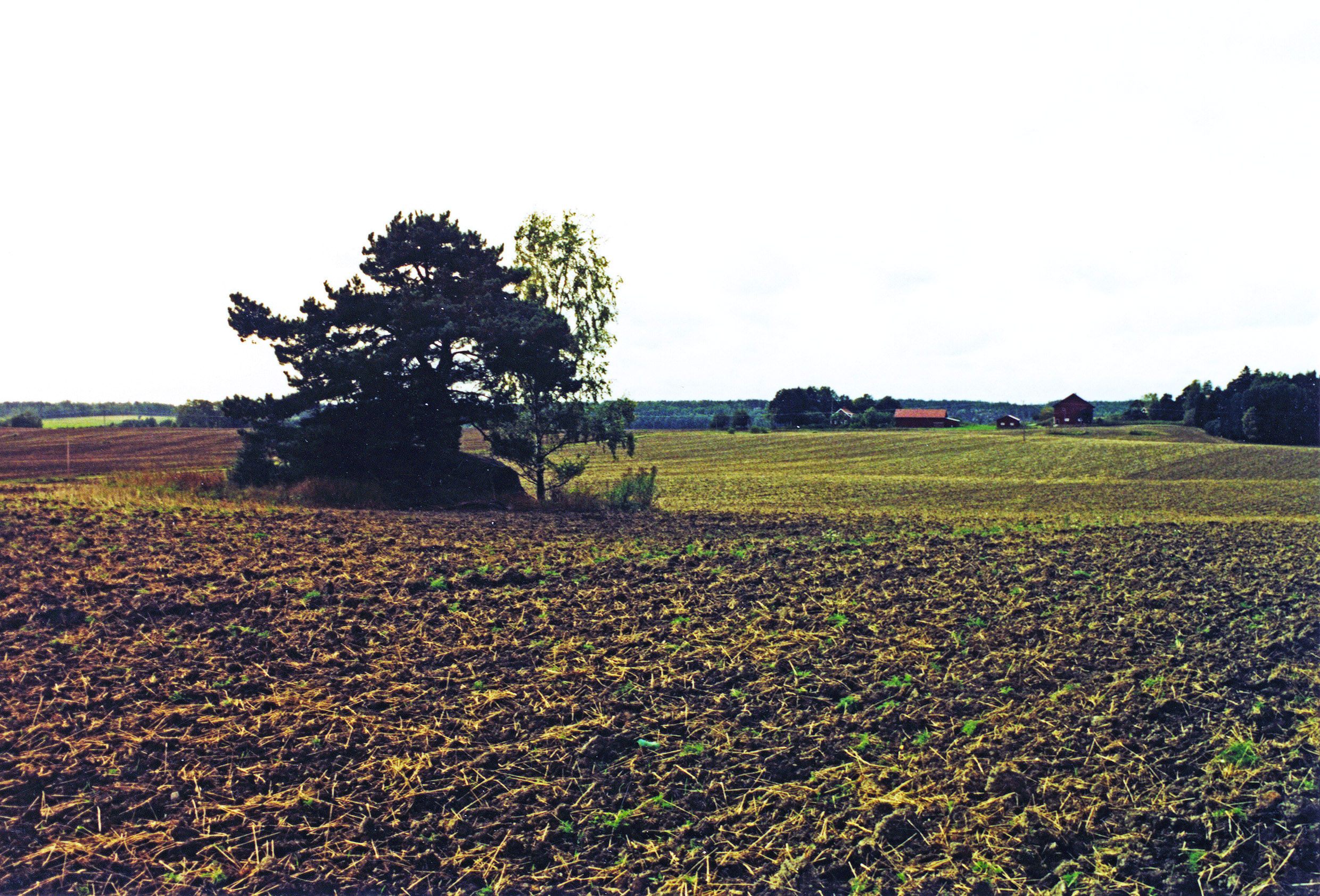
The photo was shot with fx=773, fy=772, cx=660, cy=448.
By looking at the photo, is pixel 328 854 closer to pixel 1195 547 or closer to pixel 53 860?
pixel 53 860

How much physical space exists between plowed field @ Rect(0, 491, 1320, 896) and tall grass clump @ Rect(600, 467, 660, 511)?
1201 cm

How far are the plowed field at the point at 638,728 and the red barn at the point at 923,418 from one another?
107 m

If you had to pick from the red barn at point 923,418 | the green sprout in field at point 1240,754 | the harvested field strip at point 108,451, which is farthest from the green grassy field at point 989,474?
the red barn at point 923,418

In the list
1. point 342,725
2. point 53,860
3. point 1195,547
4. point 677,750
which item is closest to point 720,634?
point 677,750

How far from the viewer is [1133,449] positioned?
193ft

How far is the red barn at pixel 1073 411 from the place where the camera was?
101 meters

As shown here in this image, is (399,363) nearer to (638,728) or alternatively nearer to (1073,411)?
(638,728)

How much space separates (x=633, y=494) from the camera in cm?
2216

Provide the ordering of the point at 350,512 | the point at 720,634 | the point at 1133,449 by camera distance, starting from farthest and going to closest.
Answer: the point at 1133,449 → the point at 350,512 → the point at 720,634

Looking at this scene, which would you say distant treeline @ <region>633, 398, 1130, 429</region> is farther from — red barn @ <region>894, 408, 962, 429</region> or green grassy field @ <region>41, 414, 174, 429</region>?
green grassy field @ <region>41, 414, 174, 429</region>

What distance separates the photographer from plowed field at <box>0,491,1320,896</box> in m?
4.03

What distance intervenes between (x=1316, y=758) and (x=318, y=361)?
20.8 metres

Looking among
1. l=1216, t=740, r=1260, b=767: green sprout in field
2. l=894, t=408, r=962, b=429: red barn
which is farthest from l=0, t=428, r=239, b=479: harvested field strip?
l=894, t=408, r=962, b=429: red barn

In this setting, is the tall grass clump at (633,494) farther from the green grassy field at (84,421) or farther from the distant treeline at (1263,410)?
the distant treeline at (1263,410)
